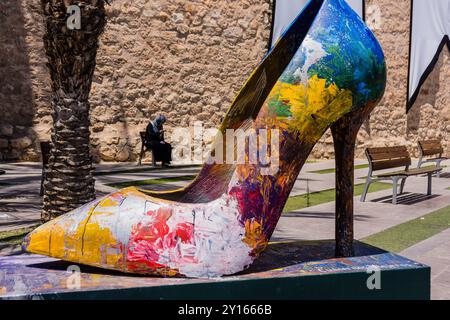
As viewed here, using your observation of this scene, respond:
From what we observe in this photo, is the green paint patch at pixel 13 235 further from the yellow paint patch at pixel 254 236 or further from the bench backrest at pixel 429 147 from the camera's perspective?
the bench backrest at pixel 429 147

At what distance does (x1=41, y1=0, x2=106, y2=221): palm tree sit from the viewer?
401cm

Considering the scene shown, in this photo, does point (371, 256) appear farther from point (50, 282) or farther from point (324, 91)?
point (50, 282)

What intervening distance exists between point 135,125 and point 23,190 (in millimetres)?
5493

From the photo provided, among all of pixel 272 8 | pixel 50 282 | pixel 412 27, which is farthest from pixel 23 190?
pixel 412 27

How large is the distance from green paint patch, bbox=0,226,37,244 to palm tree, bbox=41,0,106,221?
51cm

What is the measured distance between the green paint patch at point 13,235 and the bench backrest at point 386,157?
4404 mm

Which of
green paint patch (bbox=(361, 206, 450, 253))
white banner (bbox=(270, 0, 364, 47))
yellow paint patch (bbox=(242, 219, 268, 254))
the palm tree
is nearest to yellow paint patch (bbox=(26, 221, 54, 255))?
yellow paint patch (bbox=(242, 219, 268, 254))

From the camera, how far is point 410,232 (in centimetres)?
493

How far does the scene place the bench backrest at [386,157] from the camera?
277 inches

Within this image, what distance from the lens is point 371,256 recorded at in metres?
2.28

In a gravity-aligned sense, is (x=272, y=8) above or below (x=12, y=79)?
above

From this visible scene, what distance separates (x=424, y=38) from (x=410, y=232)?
12007mm

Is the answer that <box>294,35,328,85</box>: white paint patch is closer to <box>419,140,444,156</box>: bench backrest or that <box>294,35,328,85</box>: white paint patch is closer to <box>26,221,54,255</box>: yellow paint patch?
<box>26,221,54,255</box>: yellow paint patch

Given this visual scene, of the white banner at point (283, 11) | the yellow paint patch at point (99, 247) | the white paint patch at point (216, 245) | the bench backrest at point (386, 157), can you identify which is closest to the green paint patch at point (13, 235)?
the yellow paint patch at point (99, 247)
